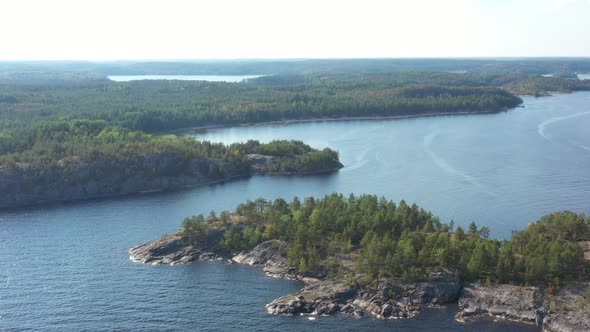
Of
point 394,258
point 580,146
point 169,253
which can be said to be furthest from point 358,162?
point 394,258

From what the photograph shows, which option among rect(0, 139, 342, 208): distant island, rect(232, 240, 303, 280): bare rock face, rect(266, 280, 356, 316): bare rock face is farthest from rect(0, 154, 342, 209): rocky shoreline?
rect(266, 280, 356, 316): bare rock face

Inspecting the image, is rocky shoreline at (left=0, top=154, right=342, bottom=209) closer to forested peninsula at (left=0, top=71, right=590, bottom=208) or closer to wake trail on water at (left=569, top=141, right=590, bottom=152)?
forested peninsula at (left=0, top=71, right=590, bottom=208)

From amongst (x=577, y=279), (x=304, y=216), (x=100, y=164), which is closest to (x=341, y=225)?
(x=304, y=216)

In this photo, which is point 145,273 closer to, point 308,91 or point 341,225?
point 341,225

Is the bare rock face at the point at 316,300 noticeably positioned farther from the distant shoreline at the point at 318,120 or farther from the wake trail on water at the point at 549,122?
the distant shoreline at the point at 318,120

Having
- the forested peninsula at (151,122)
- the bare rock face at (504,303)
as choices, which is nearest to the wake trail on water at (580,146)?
the forested peninsula at (151,122)
